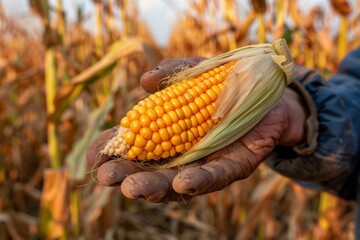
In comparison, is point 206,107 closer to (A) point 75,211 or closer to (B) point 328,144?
(B) point 328,144

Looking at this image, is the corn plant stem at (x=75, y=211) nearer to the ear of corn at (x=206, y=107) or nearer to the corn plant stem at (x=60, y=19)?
the corn plant stem at (x=60, y=19)

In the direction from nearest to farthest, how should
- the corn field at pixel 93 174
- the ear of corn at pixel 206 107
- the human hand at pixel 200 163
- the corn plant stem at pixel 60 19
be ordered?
the human hand at pixel 200 163 → the ear of corn at pixel 206 107 → the corn field at pixel 93 174 → the corn plant stem at pixel 60 19

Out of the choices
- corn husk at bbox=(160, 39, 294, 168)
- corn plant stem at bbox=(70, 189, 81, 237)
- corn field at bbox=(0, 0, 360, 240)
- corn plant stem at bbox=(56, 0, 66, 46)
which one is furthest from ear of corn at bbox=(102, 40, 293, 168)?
corn plant stem at bbox=(56, 0, 66, 46)

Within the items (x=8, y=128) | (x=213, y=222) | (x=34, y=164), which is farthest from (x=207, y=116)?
(x=34, y=164)

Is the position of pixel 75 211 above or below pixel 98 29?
below

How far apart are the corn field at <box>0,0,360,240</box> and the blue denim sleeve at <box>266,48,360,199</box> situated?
485 millimetres

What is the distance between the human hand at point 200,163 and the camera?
81 centimetres

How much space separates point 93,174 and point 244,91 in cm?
47

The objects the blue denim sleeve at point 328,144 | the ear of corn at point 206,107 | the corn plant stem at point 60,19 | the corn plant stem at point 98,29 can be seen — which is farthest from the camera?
the corn plant stem at point 98,29

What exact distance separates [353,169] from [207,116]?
2.17 feet

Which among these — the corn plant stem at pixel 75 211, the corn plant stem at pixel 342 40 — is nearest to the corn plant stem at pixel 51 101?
the corn plant stem at pixel 75 211

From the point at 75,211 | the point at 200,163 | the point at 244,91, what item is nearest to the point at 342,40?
the point at 244,91

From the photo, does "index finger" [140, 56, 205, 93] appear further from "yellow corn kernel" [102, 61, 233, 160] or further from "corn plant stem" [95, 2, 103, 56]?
"corn plant stem" [95, 2, 103, 56]

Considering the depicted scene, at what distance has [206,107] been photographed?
0.99m
